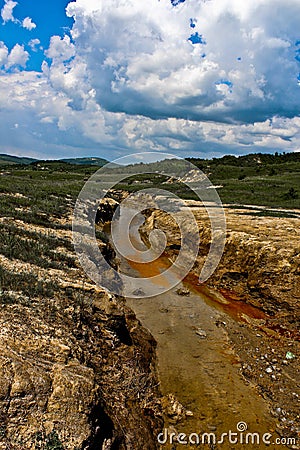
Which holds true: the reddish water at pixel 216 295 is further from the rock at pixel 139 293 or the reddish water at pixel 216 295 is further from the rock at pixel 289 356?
the rock at pixel 289 356

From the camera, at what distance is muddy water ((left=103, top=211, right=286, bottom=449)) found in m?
8.12

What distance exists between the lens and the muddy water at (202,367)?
812 cm

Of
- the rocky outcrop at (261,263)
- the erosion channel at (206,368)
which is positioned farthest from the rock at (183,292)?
the rocky outcrop at (261,263)

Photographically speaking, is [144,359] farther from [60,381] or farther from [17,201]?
[17,201]

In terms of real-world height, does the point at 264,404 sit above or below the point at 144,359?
below

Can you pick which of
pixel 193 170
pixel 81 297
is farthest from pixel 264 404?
pixel 193 170

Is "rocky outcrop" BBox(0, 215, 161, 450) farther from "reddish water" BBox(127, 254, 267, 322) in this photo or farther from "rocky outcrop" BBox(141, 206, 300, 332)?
"rocky outcrop" BBox(141, 206, 300, 332)

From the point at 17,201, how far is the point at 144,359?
1463 centimetres

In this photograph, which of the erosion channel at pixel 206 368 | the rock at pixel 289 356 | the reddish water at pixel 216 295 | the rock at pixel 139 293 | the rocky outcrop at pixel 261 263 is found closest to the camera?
the erosion channel at pixel 206 368

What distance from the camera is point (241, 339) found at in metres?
12.4

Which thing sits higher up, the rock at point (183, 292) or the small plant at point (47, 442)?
the small plant at point (47, 442)

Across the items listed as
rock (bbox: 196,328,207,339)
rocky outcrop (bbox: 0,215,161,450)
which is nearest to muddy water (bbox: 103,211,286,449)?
rock (bbox: 196,328,207,339)

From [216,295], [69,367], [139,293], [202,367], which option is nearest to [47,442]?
[69,367]

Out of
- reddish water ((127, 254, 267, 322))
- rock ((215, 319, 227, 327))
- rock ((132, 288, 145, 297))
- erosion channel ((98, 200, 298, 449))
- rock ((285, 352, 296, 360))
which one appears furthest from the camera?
rock ((132, 288, 145, 297))
